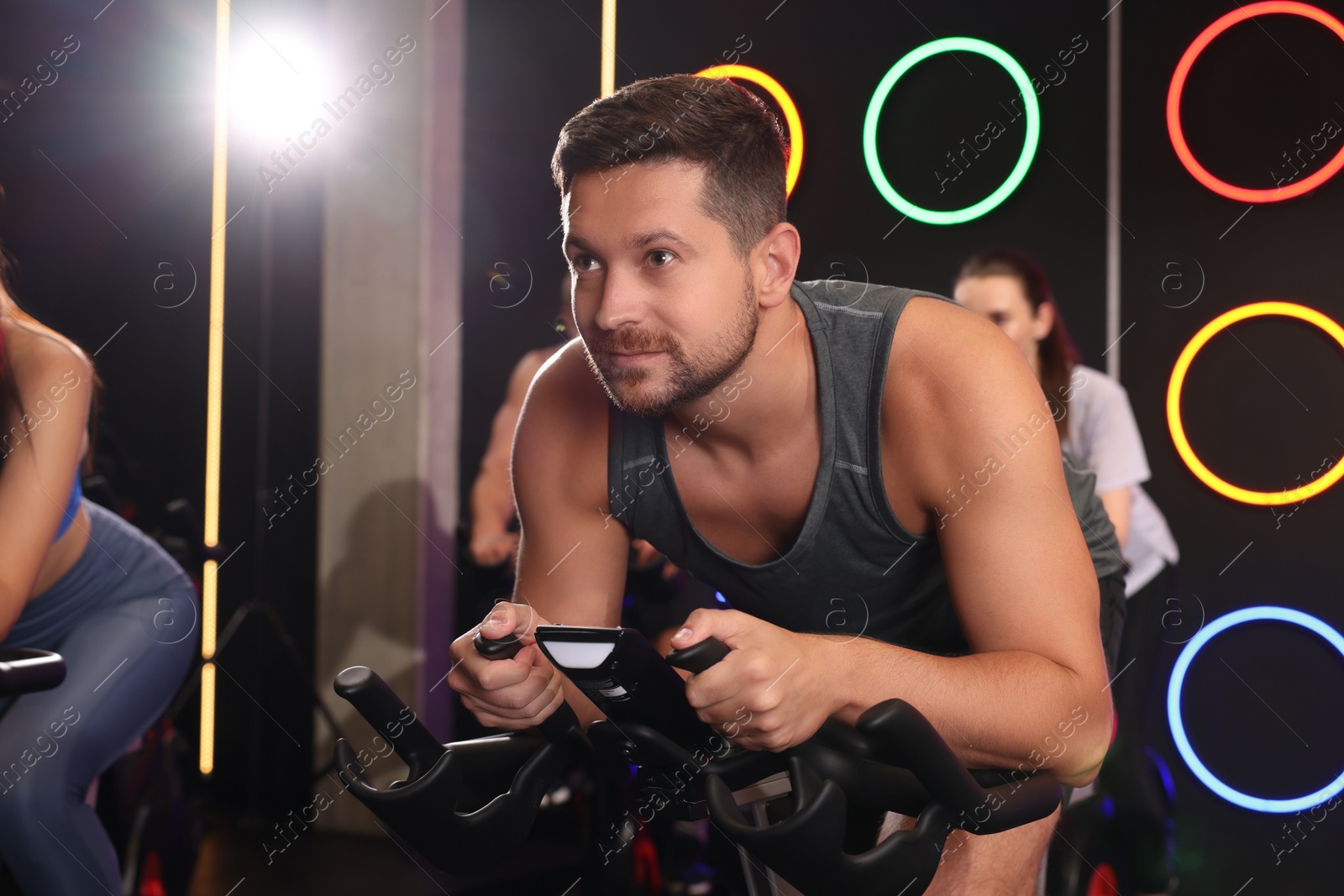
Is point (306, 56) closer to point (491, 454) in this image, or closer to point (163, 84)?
point (163, 84)

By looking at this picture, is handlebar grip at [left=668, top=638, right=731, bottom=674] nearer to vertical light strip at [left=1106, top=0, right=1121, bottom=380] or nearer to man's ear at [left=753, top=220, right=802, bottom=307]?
man's ear at [left=753, top=220, right=802, bottom=307]

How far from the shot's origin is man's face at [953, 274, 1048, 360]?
289cm

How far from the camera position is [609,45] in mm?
3096

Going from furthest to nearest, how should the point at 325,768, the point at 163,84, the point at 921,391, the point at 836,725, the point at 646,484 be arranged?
the point at 325,768
the point at 163,84
the point at 646,484
the point at 921,391
the point at 836,725

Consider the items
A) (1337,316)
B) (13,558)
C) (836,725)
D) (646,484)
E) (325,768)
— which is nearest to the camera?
(836,725)

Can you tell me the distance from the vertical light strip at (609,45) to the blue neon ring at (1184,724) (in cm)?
219

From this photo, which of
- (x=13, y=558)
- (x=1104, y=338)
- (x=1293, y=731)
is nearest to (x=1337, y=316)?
(x=1104, y=338)

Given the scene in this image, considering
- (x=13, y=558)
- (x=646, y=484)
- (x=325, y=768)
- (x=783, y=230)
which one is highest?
(x=13, y=558)

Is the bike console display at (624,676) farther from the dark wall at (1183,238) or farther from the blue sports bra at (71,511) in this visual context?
the dark wall at (1183,238)

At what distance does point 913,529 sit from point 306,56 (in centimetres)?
339

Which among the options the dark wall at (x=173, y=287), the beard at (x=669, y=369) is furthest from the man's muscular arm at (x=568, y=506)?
the dark wall at (x=173, y=287)

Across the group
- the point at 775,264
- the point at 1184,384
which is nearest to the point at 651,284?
the point at 775,264

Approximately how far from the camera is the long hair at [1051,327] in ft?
9.55

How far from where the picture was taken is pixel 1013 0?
116 inches
